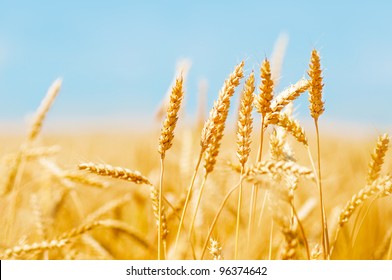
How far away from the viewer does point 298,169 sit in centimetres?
102

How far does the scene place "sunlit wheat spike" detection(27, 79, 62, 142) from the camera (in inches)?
77.0

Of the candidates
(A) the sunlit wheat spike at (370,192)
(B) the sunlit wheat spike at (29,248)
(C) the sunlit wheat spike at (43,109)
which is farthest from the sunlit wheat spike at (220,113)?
(C) the sunlit wheat spike at (43,109)

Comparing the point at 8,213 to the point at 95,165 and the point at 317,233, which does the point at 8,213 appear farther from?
the point at 317,233

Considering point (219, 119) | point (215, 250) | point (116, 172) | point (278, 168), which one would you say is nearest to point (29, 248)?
point (116, 172)

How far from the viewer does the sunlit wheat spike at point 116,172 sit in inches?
47.6

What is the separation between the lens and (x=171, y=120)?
121 centimetres

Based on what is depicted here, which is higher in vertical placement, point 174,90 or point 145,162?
point 145,162

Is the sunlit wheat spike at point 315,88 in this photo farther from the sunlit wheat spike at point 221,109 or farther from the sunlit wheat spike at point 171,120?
the sunlit wheat spike at point 171,120

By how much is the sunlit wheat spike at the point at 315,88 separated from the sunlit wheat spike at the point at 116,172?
381 mm

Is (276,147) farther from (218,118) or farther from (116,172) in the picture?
(116,172)

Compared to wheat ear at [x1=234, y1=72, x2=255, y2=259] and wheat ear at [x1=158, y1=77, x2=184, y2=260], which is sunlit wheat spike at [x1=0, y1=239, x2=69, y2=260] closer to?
wheat ear at [x1=158, y1=77, x2=184, y2=260]
